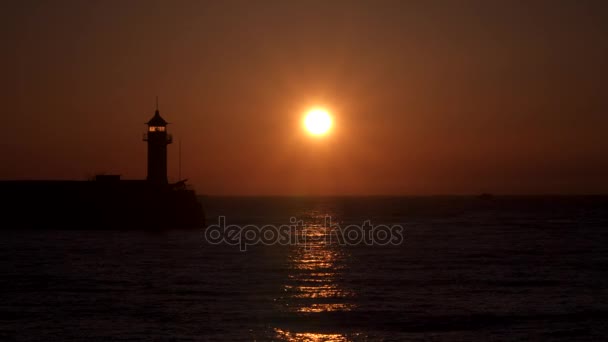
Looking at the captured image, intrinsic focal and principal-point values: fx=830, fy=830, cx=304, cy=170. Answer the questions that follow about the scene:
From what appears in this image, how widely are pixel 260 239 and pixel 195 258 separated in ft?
77.7

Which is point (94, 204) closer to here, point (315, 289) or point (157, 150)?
point (157, 150)

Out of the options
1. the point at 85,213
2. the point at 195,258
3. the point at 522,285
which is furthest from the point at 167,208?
the point at 522,285

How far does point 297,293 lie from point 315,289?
6.82 feet

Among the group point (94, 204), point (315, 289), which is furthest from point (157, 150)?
point (315, 289)

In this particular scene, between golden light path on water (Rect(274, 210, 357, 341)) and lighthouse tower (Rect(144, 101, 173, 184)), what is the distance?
27213mm

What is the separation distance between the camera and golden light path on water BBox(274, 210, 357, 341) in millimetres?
27375

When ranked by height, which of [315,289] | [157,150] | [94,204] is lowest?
[315,289]

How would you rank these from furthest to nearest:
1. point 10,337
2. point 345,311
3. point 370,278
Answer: point 370,278 → point 345,311 → point 10,337

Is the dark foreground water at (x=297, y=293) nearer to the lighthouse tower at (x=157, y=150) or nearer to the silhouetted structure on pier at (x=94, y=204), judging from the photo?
the silhouetted structure on pier at (x=94, y=204)

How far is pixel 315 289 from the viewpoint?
127 ft

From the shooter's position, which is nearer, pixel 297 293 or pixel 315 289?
pixel 297 293

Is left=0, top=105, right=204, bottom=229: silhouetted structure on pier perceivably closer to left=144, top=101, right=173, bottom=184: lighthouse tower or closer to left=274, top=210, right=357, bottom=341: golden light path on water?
left=144, top=101, right=173, bottom=184: lighthouse tower

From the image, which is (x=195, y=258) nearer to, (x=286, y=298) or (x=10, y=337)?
(x=286, y=298)

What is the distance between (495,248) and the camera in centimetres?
6538
